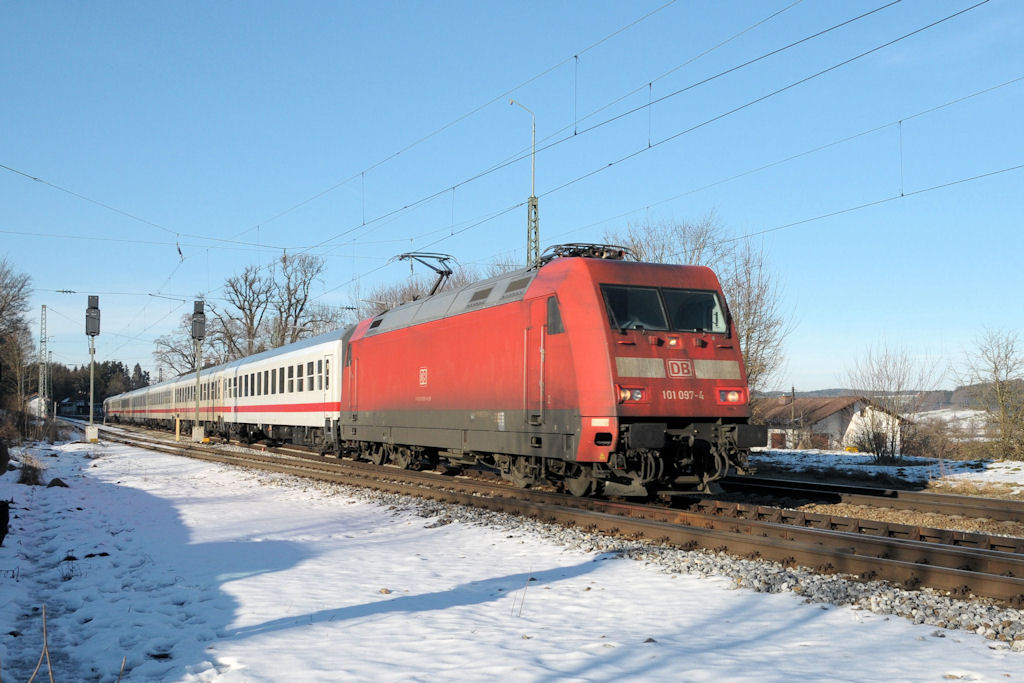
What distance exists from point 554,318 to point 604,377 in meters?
1.38

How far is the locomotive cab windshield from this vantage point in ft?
36.9

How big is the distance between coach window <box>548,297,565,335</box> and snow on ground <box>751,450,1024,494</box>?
6450 mm

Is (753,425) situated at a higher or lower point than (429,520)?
higher

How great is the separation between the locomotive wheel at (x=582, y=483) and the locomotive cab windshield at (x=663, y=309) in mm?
2342

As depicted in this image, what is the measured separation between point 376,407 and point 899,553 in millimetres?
13202

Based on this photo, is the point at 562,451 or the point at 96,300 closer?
the point at 562,451

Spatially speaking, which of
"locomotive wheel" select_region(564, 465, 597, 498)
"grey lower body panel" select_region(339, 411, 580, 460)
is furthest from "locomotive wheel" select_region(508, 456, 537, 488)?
"locomotive wheel" select_region(564, 465, 597, 498)

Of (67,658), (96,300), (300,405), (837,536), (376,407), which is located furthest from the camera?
(96,300)

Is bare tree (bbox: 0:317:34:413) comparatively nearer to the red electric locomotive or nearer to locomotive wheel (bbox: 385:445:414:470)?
locomotive wheel (bbox: 385:445:414:470)

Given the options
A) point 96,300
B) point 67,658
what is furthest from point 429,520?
point 96,300

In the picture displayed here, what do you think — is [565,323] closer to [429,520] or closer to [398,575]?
[429,520]

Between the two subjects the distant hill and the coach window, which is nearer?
the coach window

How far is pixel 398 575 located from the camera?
783 cm

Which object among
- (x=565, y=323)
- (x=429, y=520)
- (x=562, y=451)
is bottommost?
(x=429, y=520)
